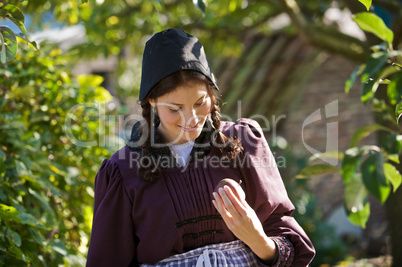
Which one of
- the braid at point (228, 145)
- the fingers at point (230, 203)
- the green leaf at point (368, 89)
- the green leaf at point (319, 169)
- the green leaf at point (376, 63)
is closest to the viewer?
the green leaf at point (376, 63)

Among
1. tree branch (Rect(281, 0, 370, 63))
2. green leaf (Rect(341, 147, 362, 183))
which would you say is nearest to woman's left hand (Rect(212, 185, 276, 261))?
green leaf (Rect(341, 147, 362, 183))

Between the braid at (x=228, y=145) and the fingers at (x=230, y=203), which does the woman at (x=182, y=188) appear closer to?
the braid at (x=228, y=145)

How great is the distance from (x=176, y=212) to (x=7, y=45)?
0.73m

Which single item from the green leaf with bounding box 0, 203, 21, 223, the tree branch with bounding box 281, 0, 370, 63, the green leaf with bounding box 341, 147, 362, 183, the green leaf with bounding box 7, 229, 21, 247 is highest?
the tree branch with bounding box 281, 0, 370, 63

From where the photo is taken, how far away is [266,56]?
6.07 metres

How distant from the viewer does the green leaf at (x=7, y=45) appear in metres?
1.47

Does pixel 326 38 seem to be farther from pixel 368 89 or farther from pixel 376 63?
pixel 376 63

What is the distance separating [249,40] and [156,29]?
2.30 meters

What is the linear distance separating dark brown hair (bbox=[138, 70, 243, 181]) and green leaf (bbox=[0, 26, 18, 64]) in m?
0.42

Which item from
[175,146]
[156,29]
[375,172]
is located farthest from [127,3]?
[375,172]

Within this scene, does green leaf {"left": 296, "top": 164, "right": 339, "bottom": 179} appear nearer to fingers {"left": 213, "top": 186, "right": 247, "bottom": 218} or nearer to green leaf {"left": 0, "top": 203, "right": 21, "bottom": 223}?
fingers {"left": 213, "top": 186, "right": 247, "bottom": 218}

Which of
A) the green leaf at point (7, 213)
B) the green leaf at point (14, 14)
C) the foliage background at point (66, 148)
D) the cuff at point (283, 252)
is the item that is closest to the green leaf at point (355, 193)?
the foliage background at point (66, 148)

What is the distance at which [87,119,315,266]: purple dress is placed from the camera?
59.0 inches

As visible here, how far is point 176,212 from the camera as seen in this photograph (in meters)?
1.52
